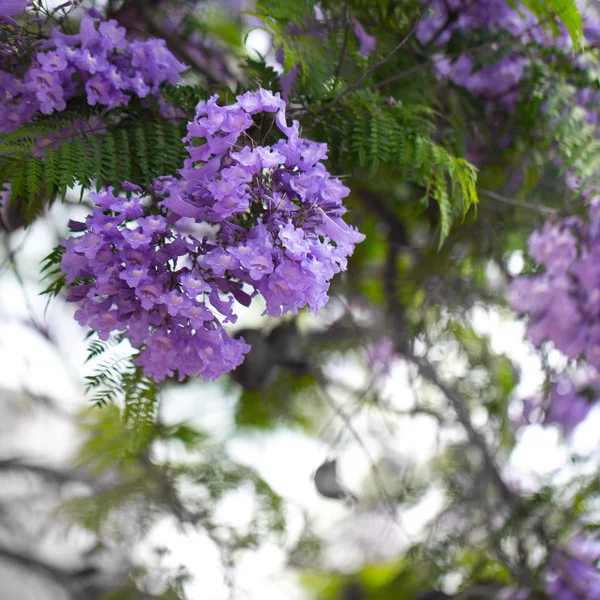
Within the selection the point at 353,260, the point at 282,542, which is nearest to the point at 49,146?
the point at 353,260

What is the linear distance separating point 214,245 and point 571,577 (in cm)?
127

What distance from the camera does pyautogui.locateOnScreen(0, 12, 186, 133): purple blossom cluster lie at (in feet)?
2.46

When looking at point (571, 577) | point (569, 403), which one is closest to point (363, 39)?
point (569, 403)

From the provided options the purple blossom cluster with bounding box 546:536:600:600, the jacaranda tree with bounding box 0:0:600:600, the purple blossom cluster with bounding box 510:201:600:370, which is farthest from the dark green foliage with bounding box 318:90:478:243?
the purple blossom cluster with bounding box 546:536:600:600

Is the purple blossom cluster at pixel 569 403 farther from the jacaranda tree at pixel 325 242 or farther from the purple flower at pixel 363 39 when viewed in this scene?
the purple flower at pixel 363 39

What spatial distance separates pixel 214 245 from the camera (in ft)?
2.16

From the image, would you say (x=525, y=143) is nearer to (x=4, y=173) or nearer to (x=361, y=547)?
(x=4, y=173)

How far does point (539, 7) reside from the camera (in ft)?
3.17

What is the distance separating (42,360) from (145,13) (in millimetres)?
785

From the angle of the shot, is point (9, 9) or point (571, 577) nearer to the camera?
point (9, 9)

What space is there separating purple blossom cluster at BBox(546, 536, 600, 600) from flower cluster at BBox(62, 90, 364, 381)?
3.83 feet

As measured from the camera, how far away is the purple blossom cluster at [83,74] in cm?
75

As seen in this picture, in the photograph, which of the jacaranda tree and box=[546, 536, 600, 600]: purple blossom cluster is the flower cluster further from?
box=[546, 536, 600, 600]: purple blossom cluster

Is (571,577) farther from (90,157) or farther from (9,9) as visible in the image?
(9,9)
